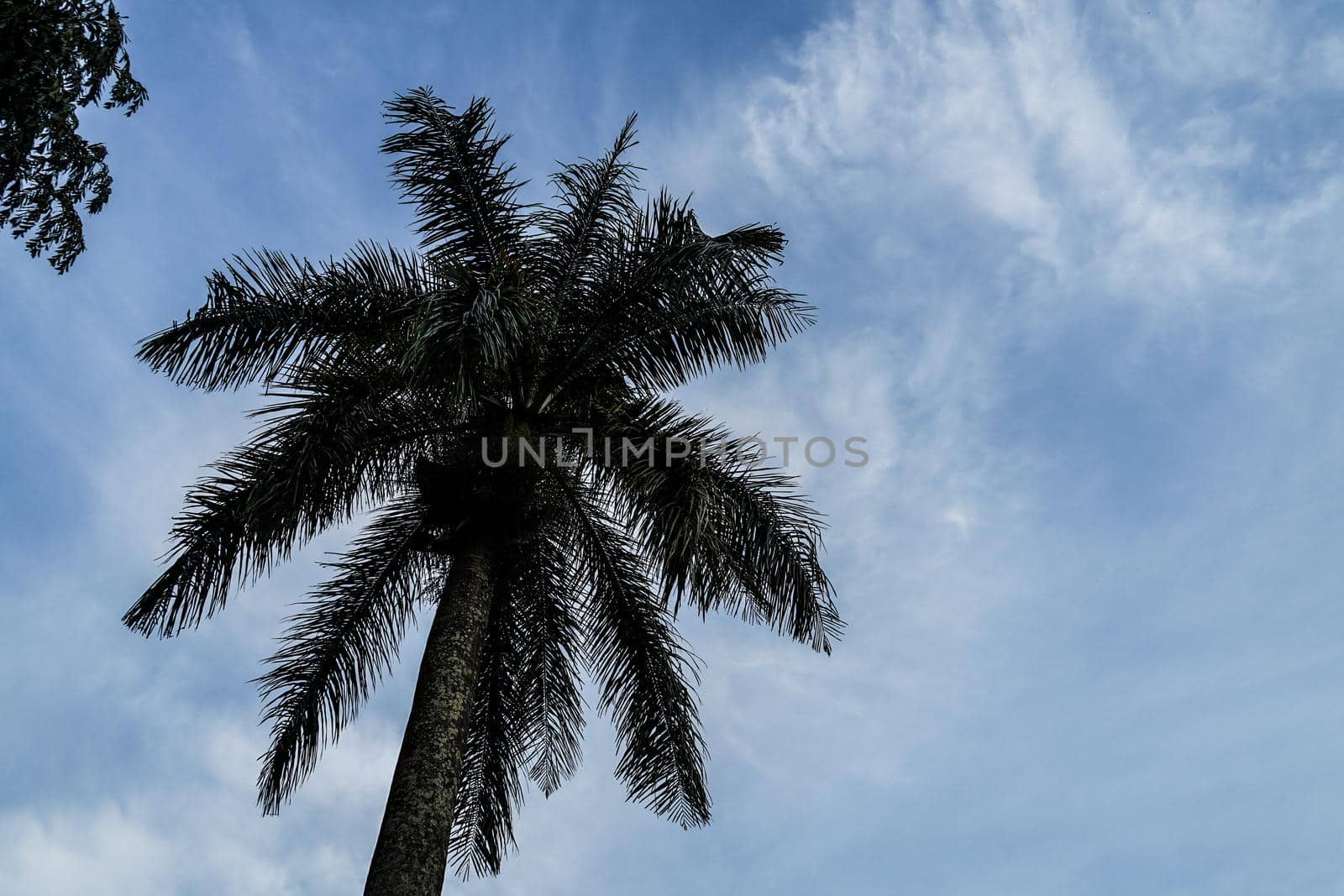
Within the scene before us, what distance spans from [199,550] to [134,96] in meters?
4.67

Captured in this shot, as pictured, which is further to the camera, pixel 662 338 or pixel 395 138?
pixel 395 138

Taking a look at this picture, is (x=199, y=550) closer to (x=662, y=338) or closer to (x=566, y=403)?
(x=566, y=403)

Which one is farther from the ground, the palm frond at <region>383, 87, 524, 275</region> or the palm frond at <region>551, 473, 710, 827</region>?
the palm frond at <region>383, 87, 524, 275</region>

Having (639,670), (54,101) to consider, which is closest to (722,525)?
(639,670)

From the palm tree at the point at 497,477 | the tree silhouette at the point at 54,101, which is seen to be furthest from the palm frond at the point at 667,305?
the tree silhouette at the point at 54,101

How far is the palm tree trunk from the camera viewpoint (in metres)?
6.88

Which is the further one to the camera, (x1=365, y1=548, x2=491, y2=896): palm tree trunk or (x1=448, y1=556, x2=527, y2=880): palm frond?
(x1=448, y1=556, x2=527, y2=880): palm frond

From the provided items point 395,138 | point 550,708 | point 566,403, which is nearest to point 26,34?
point 395,138

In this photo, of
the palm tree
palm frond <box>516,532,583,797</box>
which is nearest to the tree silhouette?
the palm tree

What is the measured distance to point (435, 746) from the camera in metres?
7.56

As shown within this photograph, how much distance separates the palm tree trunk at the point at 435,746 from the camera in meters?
6.88

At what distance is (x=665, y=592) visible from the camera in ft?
28.2

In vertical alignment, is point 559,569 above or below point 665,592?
above

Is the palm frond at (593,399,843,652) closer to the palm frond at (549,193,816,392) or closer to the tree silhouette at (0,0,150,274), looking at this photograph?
the palm frond at (549,193,816,392)
